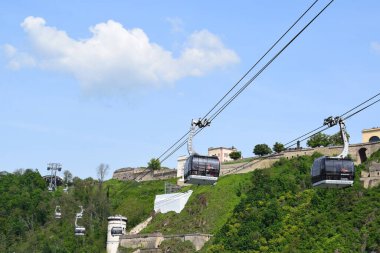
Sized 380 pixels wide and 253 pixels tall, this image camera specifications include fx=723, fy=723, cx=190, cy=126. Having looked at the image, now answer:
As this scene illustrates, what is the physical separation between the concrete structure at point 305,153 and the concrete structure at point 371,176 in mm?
9133

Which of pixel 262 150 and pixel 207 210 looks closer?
pixel 207 210

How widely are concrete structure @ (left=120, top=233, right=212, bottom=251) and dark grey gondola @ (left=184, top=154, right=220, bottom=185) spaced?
37973mm

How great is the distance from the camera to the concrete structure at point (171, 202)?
85875mm

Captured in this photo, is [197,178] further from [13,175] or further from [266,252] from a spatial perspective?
[13,175]

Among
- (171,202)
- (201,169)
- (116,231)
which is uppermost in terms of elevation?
(171,202)

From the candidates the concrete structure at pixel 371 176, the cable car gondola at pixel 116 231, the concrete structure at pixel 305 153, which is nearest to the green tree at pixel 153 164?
the concrete structure at pixel 305 153

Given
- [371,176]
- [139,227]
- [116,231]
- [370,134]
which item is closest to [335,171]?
[371,176]

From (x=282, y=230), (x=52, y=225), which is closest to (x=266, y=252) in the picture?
(x=282, y=230)

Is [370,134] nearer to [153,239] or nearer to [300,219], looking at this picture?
[300,219]

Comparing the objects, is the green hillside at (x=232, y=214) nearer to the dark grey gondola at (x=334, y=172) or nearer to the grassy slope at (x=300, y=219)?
the grassy slope at (x=300, y=219)

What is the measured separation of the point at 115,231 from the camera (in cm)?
8244

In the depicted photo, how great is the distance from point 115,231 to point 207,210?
36.0 ft

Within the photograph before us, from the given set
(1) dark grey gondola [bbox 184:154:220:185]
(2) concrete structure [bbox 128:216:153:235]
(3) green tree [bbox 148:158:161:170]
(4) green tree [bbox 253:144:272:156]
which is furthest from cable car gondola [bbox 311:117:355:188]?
(3) green tree [bbox 148:158:161:170]

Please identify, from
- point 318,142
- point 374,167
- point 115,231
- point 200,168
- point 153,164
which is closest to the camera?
point 200,168
